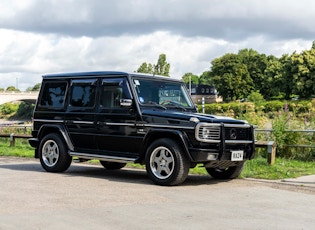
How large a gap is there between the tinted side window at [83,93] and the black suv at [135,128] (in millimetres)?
21

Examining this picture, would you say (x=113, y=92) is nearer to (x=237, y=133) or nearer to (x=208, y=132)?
(x=208, y=132)

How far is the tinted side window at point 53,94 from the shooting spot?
1172 centimetres

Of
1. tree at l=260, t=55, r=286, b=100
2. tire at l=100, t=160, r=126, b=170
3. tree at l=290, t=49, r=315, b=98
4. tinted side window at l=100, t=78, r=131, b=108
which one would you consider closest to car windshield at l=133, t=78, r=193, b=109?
tinted side window at l=100, t=78, r=131, b=108

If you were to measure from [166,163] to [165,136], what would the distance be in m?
0.52

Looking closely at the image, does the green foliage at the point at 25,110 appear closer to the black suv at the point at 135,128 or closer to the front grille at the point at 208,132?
the black suv at the point at 135,128

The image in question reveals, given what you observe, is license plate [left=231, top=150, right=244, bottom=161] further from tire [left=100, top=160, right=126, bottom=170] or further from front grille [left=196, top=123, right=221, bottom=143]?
tire [left=100, top=160, right=126, bottom=170]

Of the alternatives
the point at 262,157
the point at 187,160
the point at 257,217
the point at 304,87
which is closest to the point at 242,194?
the point at 187,160

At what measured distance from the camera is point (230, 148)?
968 cm

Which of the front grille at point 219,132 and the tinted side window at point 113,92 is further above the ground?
the tinted side window at point 113,92

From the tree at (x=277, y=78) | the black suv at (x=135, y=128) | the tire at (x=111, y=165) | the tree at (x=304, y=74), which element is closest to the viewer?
the black suv at (x=135, y=128)

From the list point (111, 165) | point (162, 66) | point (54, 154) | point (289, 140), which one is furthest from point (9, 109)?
point (54, 154)

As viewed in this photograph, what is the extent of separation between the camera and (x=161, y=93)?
35.1 feet

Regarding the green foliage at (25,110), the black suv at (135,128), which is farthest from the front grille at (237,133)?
the green foliage at (25,110)

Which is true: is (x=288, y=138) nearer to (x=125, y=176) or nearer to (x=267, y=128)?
(x=267, y=128)
